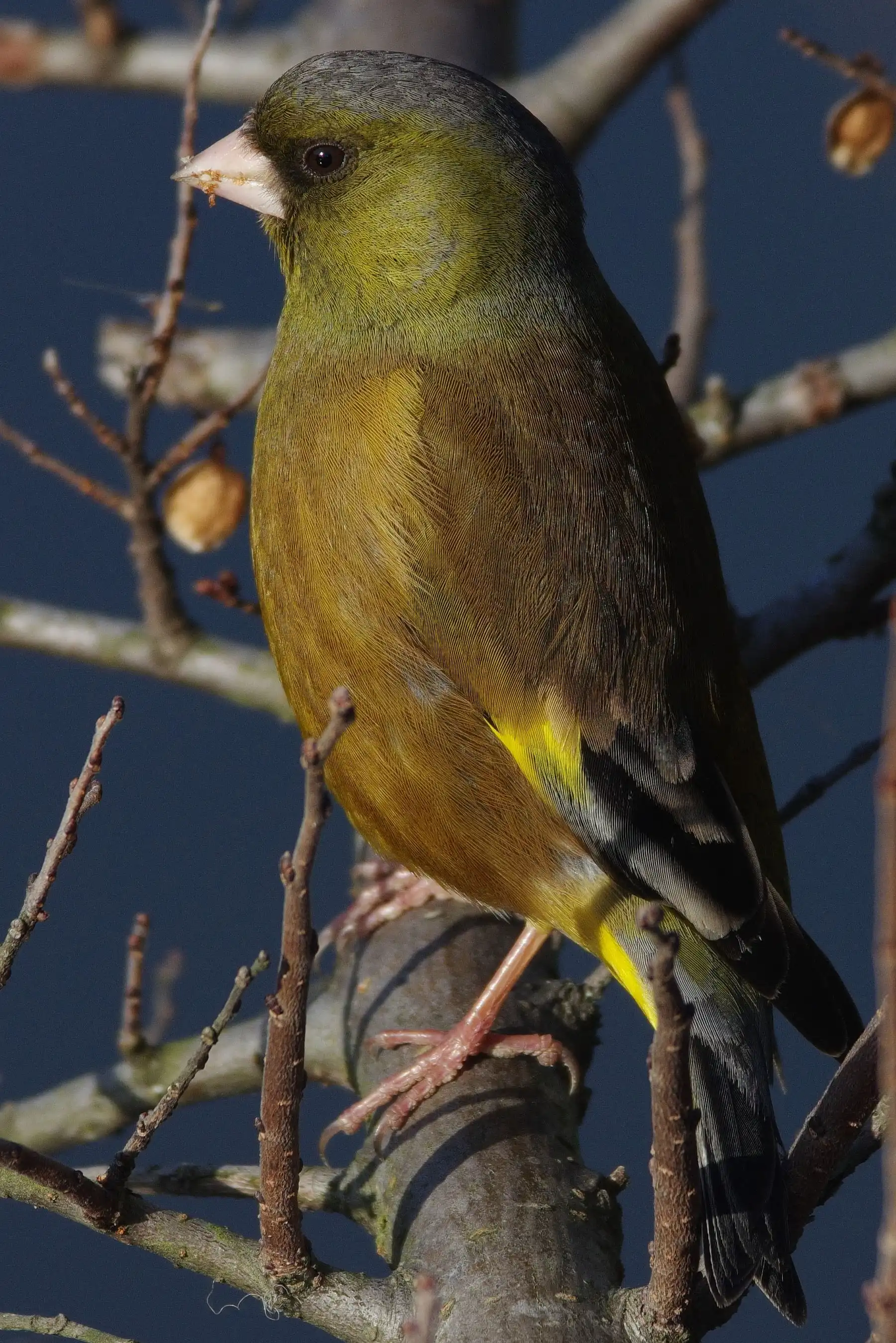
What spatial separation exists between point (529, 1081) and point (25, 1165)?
37.8 inches

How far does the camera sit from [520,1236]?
1.71 m

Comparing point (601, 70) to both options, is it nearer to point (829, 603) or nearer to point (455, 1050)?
point (829, 603)

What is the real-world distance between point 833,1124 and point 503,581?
821mm

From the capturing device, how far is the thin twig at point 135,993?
225 cm

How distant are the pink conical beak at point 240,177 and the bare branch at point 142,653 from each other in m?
0.99

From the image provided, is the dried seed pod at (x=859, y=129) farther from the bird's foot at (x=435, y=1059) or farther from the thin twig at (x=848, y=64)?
Answer: the bird's foot at (x=435, y=1059)

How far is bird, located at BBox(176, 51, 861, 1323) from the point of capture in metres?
1.96

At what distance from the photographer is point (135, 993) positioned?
2410mm

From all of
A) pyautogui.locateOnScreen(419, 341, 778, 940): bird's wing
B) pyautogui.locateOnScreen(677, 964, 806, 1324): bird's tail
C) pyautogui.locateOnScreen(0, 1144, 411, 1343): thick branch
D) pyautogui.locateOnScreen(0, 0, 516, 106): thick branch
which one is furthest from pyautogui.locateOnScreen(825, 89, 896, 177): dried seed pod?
pyautogui.locateOnScreen(0, 1144, 411, 1343): thick branch

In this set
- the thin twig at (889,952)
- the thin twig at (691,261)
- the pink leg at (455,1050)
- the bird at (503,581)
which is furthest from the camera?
the thin twig at (691,261)

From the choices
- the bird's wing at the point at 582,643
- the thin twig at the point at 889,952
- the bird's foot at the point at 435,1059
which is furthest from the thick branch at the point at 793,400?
the thin twig at the point at 889,952

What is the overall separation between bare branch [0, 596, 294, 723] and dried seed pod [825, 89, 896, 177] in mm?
1527

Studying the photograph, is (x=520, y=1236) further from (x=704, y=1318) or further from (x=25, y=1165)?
(x=25, y=1165)

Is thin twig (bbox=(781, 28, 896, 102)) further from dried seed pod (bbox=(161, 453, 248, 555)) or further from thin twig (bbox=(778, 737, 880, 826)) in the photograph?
dried seed pod (bbox=(161, 453, 248, 555))
